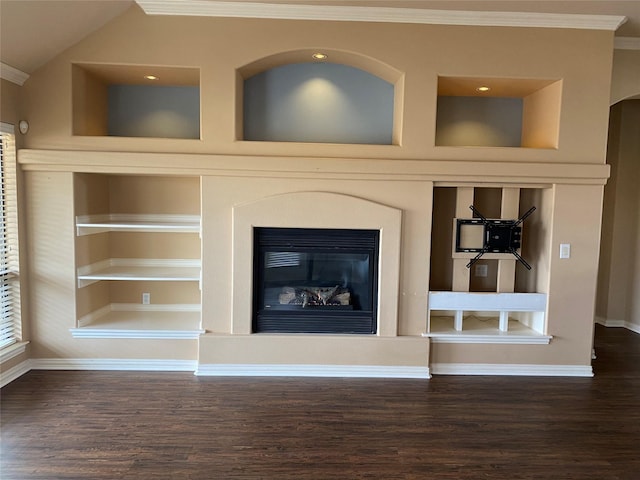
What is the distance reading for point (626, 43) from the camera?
3871 millimetres

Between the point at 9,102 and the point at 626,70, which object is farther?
the point at 626,70

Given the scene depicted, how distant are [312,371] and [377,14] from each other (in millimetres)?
3121

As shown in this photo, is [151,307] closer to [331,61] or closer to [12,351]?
[12,351]

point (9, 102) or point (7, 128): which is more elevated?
point (9, 102)

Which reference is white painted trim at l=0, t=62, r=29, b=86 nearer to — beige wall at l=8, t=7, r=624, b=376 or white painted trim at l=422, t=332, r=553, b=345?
beige wall at l=8, t=7, r=624, b=376

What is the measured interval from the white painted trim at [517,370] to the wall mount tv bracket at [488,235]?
92 centimetres

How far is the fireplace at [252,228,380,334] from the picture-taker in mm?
3725

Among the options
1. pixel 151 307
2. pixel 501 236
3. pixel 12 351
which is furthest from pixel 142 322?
pixel 501 236

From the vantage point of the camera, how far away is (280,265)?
12.6 feet

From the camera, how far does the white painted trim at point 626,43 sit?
384 cm

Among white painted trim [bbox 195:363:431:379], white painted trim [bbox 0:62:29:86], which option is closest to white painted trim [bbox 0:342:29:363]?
white painted trim [bbox 195:363:431:379]

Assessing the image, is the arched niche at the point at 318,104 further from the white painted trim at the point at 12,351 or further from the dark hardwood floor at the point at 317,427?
the white painted trim at the point at 12,351

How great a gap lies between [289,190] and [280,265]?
696 millimetres

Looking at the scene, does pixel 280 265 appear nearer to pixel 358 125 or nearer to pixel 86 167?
pixel 358 125
